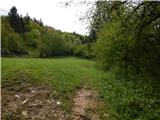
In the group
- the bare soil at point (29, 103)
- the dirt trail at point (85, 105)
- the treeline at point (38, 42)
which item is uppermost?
the treeline at point (38, 42)

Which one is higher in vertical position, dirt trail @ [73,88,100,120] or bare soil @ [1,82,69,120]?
bare soil @ [1,82,69,120]

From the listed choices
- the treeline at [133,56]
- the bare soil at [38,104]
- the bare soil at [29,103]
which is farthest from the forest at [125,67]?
the bare soil at [29,103]

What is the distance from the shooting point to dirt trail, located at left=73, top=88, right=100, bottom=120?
10.1 m

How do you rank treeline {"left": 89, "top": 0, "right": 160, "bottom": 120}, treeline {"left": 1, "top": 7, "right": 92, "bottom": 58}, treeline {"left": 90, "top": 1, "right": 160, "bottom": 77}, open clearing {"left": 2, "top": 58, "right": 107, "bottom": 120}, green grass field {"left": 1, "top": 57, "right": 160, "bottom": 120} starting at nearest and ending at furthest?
open clearing {"left": 2, "top": 58, "right": 107, "bottom": 120}
treeline {"left": 90, "top": 1, "right": 160, "bottom": 77}
treeline {"left": 89, "top": 0, "right": 160, "bottom": 120}
green grass field {"left": 1, "top": 57, "right": 160, "bottom": 120}
treeline {"left": 1, "top": 7, "right": 92, "bottom": 58}

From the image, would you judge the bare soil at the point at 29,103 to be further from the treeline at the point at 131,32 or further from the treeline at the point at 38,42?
the treeline at the point at 38,42

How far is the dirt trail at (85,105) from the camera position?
10.1 meters

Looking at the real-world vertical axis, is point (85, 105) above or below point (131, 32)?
below

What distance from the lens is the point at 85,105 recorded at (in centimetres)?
1157

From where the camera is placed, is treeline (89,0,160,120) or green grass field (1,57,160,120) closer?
treeline (89,0,160,120)

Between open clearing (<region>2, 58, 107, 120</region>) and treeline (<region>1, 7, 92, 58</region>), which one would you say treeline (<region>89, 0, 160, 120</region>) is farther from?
treeline (<region>1, 7, 92, 58</region>)

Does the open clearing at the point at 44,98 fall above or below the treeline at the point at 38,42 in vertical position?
below

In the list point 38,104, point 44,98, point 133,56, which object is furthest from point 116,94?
point 133,56

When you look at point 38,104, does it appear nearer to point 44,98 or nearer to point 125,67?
point 44,98

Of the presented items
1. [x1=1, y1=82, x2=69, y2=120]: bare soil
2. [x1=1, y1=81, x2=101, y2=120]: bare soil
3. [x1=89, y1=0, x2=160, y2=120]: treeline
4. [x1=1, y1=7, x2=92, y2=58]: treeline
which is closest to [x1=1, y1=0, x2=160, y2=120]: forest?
[x1=89, y1=0, x2=160, y2=120]: treeline
